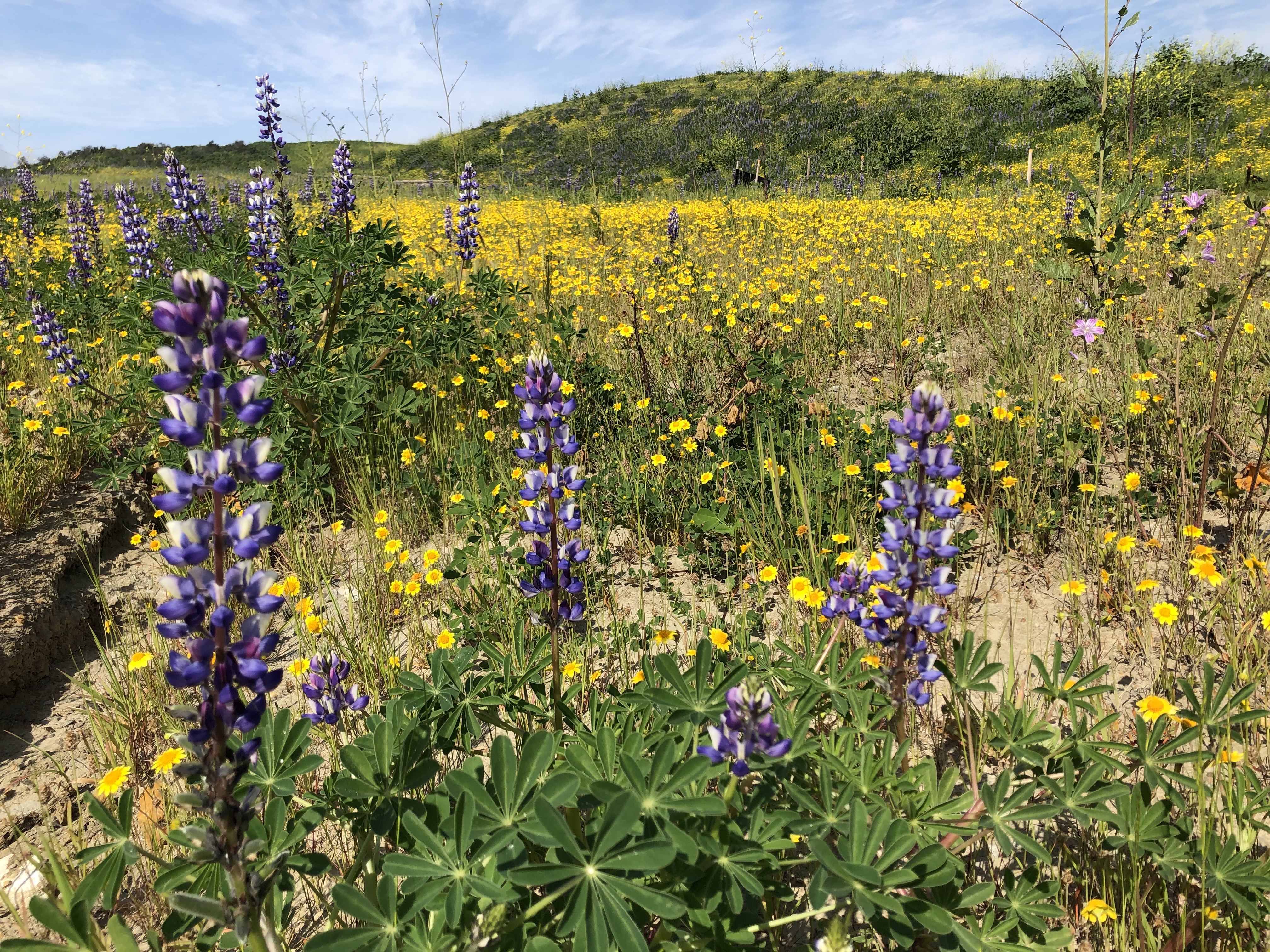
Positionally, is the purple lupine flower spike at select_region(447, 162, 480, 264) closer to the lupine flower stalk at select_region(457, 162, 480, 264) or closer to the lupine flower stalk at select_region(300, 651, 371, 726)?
the lupine flower stalk at select_region(457, 162, 480, 264)

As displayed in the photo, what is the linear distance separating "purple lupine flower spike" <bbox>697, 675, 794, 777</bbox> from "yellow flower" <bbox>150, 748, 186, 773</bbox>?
1.71m

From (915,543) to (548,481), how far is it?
1.00 m

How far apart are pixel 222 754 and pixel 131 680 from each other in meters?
1.84

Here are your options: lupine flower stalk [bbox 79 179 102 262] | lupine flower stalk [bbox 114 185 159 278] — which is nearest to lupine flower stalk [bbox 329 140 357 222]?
lupine flower stalk [bbox 114 185 159 278]

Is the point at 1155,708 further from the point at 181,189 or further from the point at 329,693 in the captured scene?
the point at 181,189

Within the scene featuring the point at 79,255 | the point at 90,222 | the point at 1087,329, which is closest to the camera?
the point at 1087,329

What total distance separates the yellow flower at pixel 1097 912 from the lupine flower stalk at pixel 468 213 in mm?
4991

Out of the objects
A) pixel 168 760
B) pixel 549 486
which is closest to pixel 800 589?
pixel 549 486

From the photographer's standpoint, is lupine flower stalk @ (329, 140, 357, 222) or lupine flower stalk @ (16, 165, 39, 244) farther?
lupine flower stalk @ (16, 165, 39, 244)

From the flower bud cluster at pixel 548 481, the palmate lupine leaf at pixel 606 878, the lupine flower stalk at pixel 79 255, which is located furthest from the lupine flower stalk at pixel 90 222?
the palmate lupine leaf at pixel 606 878

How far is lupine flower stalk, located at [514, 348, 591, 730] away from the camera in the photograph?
194 cm

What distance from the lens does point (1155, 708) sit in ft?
5.90

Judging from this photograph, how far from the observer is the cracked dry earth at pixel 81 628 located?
2.28 meters

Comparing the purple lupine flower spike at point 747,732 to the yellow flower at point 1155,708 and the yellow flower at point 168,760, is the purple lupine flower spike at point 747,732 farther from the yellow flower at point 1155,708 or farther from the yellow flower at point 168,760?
the yellow flower at point 168,760
